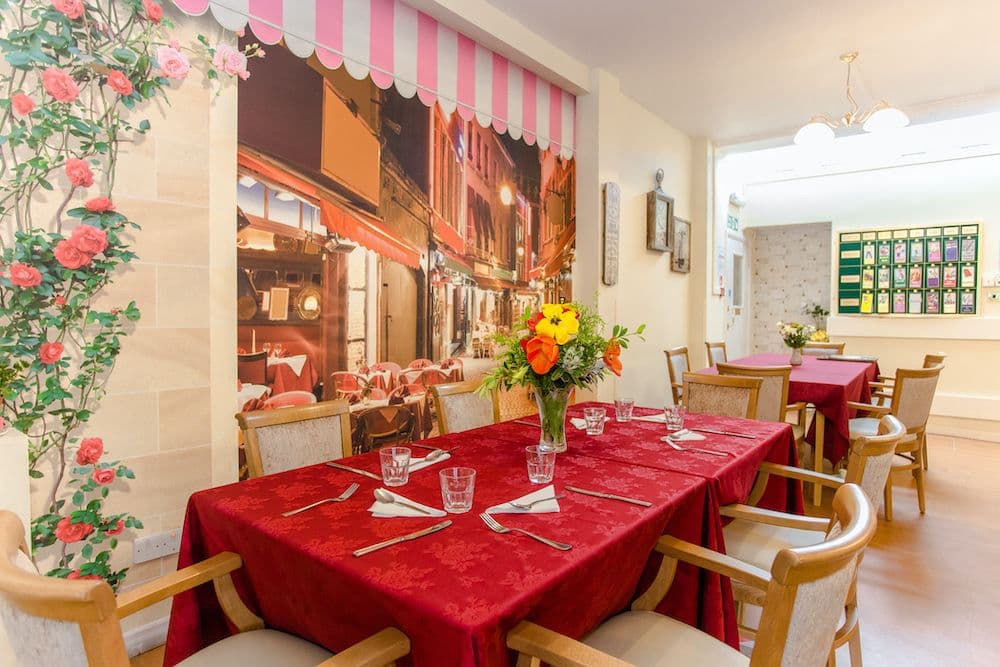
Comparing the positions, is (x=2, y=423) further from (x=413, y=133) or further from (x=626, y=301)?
(x=626, y=301)

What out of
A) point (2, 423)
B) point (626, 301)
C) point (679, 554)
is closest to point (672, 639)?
point (679, 554)

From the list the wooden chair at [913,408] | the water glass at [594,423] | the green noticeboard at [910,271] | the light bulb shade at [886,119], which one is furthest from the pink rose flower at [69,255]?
the green noticeboard at [910,271]

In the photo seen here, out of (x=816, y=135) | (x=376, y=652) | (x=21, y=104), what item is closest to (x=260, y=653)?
(x=376, y=652)

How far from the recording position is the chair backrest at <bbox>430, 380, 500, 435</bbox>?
237 centimetres

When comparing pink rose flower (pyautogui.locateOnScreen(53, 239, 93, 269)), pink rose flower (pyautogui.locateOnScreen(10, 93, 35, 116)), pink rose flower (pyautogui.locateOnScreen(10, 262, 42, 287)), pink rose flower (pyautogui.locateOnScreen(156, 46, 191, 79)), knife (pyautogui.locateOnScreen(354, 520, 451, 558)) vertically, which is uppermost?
pink rose flower (pyautogui.locateOnScreen(156, 46, 191, 79))

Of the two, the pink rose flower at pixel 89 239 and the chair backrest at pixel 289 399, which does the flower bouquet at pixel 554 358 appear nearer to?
the chair backrest at pixel 289 399

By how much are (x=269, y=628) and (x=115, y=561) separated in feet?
3.34

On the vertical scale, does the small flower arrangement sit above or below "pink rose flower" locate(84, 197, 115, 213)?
below

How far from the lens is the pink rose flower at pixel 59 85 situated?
5.68 feet

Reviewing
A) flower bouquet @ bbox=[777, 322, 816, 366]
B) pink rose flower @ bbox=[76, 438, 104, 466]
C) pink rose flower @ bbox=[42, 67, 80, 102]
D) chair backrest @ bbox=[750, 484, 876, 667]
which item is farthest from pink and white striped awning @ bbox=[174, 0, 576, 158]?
chair backrest @ bbox=[750, 484, 876, 667]

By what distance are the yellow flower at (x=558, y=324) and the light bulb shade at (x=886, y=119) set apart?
310 cm

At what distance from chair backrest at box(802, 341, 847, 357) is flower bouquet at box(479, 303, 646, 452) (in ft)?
14.4

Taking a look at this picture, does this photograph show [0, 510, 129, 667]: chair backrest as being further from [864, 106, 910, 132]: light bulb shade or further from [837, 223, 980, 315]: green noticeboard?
[837, 223, 980, 315]: green noticeboard

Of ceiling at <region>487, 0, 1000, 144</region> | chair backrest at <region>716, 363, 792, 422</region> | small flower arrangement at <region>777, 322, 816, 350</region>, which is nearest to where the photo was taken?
chair backrest at <region>716, 363, 792, 422</region>
